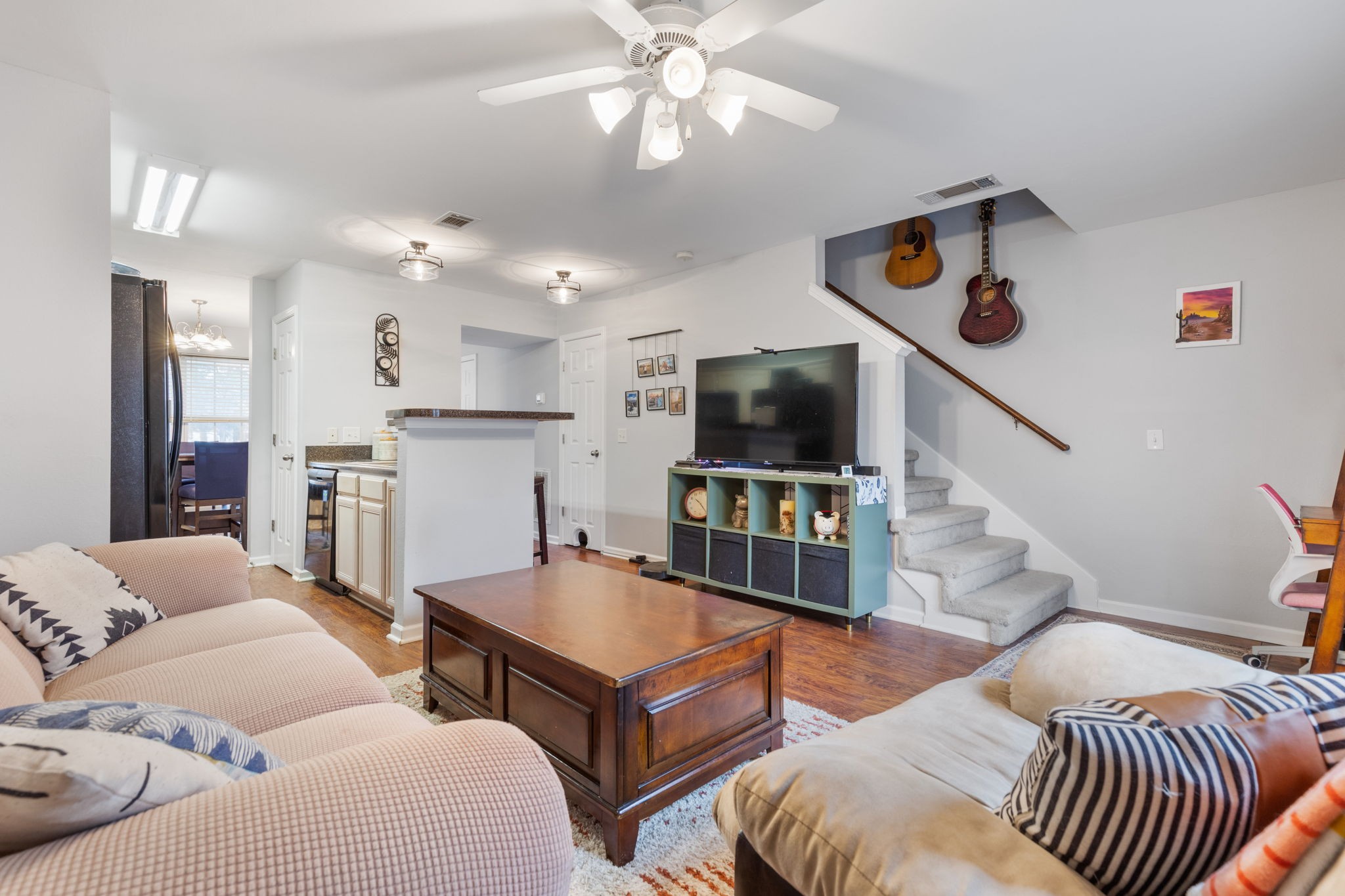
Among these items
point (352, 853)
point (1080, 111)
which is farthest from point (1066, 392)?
point (352, 853)

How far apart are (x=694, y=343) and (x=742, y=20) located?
3192mm

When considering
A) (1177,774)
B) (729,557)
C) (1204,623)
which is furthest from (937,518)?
(1177,774)

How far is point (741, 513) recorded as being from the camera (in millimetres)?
4090

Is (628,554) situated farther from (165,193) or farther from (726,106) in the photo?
(726,106)

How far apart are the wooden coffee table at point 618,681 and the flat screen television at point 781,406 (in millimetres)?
1782

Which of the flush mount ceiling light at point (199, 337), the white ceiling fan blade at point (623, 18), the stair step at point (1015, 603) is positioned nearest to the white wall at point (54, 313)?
the white ceiling fan blade at point (623, 18)

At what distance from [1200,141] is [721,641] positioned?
9.81 feet

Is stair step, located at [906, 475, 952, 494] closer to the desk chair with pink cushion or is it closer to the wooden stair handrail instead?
the wooden stair handrail

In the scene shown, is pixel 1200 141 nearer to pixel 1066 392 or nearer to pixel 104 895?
pixel 1066 392

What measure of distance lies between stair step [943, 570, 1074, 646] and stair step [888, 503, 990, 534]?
0.42 metres

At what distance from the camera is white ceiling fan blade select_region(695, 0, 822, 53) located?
60.0 inches

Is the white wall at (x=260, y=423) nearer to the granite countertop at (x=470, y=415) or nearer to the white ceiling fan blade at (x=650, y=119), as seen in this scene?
the granite countertop at (x=470, y=415)

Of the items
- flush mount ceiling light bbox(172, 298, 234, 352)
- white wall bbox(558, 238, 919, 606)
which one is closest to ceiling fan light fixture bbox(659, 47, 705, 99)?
white wall bbox(558, 238, 919, 606)

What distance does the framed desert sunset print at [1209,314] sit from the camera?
3240mm
